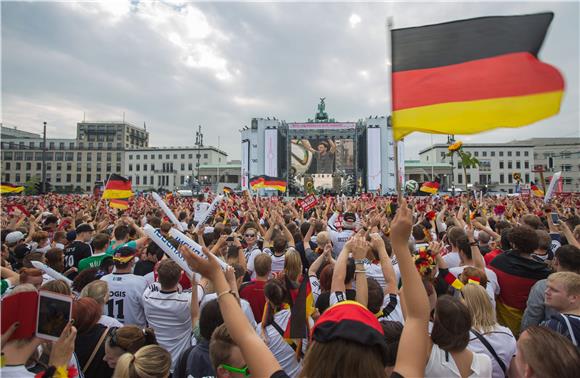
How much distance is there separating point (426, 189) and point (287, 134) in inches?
1856

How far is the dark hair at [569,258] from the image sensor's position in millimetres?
3592

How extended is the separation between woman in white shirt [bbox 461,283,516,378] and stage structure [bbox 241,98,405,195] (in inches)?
2213

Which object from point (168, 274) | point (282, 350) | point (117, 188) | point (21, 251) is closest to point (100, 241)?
point (21, 251)

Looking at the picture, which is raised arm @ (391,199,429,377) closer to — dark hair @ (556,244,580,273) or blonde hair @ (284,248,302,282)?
blonde hair @ (284,248,302,282)

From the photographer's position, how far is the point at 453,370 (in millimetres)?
2182

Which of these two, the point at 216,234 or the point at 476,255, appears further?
the point at 216,234

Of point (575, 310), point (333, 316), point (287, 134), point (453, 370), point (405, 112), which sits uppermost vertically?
point (287, 134)

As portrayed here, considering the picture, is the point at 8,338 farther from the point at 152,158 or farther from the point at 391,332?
the point at 152,158

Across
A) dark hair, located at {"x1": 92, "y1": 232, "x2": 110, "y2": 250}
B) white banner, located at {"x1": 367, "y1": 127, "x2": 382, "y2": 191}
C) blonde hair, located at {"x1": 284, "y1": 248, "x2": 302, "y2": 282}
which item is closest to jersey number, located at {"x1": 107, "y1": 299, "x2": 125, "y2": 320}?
dark hair, located at {"x1": 92, "y1": 232, "x2": 110, "y2": 250}

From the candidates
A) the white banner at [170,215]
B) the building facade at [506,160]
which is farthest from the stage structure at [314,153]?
the white banner at [170,215]

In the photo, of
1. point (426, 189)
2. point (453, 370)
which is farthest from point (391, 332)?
point (426, 189)

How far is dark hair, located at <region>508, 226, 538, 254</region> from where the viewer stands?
402 cm

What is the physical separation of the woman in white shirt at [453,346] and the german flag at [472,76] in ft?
4.56

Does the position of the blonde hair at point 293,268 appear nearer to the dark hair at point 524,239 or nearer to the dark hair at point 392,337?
the dark hair at point 392,337
